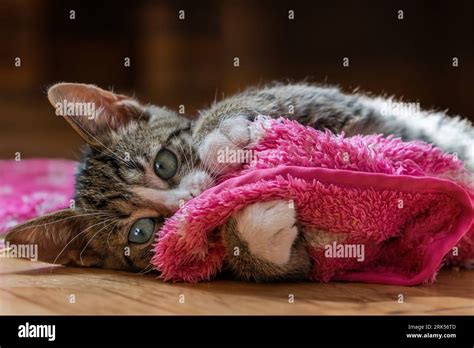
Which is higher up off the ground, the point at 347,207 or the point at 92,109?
the point at 92,109

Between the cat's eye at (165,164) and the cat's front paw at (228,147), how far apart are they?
0.07 m

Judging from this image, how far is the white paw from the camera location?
3.66 ft

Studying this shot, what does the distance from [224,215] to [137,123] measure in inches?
20.2

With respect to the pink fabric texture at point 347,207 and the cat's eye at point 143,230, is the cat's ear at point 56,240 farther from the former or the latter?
the pink fabric texture at point 347,207

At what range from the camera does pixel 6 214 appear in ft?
6.81

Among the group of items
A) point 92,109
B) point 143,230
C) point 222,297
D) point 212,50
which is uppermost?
point 212,50

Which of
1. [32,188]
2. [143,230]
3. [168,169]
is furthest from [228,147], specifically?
[32,188]

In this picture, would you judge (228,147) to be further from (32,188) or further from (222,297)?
(32,188)

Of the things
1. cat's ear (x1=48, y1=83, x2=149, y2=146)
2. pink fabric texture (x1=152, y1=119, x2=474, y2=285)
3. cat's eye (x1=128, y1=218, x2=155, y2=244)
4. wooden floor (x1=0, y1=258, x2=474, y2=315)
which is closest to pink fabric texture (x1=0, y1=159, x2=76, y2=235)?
cat's ear (x1=48, y1=83, x2=149, y2=146)

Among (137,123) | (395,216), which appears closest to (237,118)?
(137,123)

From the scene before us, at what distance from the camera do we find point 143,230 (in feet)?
4.46

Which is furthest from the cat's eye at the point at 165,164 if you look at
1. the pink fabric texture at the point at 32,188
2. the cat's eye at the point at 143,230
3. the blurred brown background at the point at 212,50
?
the blurred brown background at the point at 212,50

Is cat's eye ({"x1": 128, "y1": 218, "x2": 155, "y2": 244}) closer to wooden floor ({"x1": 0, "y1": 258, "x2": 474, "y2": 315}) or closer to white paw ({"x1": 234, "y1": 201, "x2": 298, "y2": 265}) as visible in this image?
wooden floor ({"x1": 0, "y1": 258, "x2": 474, "y2": 315})

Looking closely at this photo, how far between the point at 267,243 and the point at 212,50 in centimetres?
323
